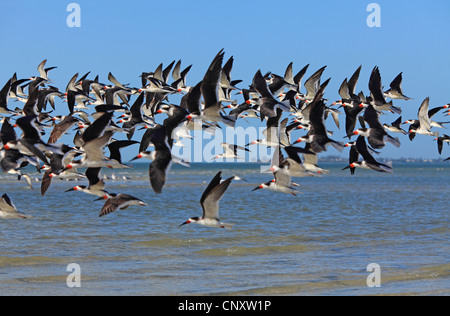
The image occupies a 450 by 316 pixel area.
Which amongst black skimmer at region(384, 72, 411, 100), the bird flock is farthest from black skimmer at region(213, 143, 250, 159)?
black skimmer at region(384, 72, 411, 100)

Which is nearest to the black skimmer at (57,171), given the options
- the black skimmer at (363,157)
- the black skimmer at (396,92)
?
the black skimmer at (363,157)

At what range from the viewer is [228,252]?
17703 millimetres

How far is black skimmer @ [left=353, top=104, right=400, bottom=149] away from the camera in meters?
14.2

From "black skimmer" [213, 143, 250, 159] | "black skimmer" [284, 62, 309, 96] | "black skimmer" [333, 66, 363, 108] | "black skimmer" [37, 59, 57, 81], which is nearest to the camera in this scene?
"black skimmer" [213, 143, 250, 159]

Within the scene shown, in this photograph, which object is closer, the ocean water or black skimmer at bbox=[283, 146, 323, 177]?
black skimmer at bbox=[283, 146, 323, 177]

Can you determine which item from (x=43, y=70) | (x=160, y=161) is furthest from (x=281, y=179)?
(x=43, y=70)

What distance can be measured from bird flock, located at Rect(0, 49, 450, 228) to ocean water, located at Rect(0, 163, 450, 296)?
1.78m

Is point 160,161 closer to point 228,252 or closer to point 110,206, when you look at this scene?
point 110,206

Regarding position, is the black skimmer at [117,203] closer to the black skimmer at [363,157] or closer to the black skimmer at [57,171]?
the black skimmer at [57,171]

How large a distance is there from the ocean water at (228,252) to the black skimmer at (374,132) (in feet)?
8.89

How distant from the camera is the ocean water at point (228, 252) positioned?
13.7 meters

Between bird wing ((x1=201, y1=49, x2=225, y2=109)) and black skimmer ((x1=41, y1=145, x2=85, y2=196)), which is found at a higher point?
bird wing ((x1=201, y1=49, x2=225, y2=109))

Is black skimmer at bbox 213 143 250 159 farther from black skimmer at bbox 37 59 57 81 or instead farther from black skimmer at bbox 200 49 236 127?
black skimmer at bbox 37 59 57 81

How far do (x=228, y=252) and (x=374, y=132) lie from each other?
530 cm
